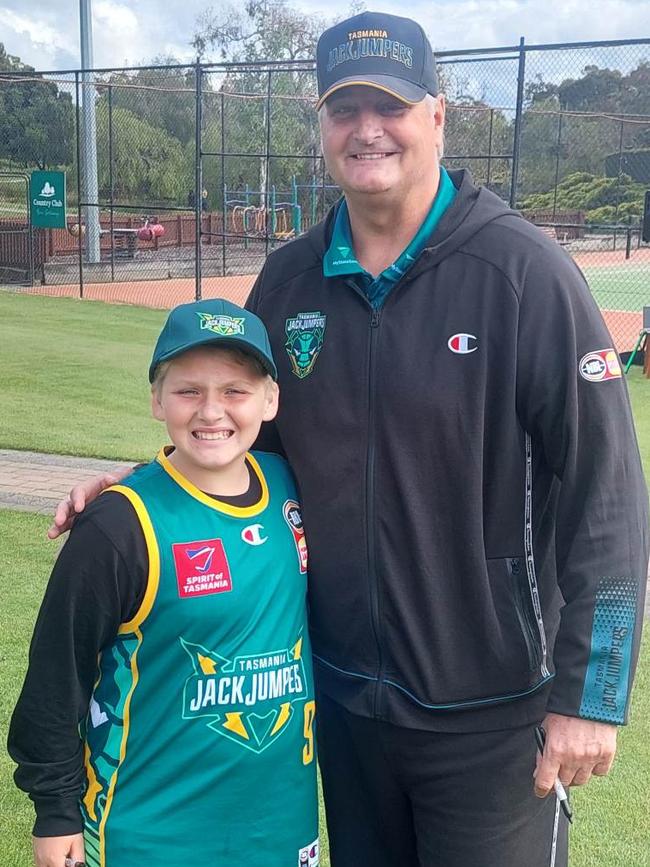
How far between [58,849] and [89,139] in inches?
778

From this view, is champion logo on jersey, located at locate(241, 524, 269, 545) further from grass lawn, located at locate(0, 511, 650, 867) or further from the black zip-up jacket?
grass lawn, located at locate(0, 511, 650, 867)

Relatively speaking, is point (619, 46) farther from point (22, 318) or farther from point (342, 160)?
point (342, 160)

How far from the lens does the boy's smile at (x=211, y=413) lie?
6.68ft

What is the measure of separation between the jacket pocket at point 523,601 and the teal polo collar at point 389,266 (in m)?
0.60

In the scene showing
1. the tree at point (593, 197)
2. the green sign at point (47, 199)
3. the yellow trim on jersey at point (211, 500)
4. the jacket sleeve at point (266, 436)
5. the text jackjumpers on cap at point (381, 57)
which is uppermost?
the tree at point (593, 197)

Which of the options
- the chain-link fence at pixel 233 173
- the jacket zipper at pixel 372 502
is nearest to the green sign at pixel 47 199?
the chain-link fence at pixel 233 173

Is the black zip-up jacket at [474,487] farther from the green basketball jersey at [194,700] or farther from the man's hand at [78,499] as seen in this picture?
the man's hand at [78,499]

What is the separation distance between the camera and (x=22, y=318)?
49.2 feet

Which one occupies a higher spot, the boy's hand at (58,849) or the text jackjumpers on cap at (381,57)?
the text jackjumpers on cap at (381,57)

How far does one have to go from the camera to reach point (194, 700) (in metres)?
1.96

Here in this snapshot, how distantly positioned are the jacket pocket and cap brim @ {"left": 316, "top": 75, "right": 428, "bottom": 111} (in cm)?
96

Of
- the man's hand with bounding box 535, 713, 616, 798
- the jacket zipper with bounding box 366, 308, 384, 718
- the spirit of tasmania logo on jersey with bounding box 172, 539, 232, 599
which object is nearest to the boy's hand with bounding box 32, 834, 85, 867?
the spirit of tasmania logo on jersey with bounding box 172, 539, 232, 599

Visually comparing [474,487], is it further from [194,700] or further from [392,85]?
[392,85]

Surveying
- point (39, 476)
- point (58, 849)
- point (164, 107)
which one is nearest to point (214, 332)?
point (58, 849)
